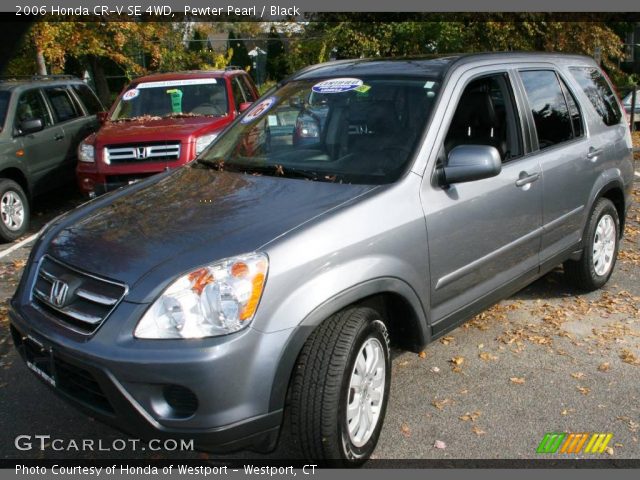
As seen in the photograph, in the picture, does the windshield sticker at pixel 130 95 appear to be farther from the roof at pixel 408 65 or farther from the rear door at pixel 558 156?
the rear door at pixel 558 156

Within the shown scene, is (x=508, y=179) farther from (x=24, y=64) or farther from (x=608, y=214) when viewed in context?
(x=24, y=64)

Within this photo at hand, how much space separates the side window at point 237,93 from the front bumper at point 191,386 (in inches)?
266

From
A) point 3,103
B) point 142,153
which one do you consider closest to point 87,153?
point 142,153

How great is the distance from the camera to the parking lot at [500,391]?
11.2ft

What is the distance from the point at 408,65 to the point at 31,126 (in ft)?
18.9

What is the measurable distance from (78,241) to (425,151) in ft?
5.90

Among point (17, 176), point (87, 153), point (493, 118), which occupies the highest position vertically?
point (493, 118)

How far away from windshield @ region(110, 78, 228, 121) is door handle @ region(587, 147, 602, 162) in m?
5.15

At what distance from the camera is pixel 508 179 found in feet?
13.2

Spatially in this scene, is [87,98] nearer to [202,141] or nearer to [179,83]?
[179,83]

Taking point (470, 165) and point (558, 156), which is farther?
point (558, 156)

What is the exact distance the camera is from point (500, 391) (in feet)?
12.9

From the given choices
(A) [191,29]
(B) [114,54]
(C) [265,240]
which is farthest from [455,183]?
(A) [191,29]

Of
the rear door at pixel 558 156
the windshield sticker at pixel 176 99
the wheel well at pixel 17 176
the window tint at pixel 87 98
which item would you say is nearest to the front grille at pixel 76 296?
the rear door at pixel 558 156
